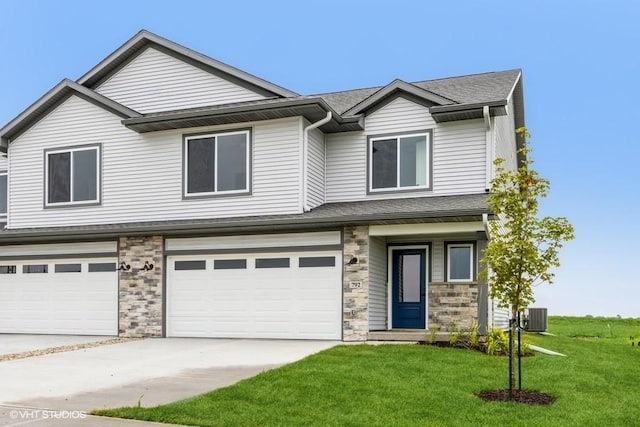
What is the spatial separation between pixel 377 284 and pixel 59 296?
30.2 feet

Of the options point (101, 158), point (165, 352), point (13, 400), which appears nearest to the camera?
point (13, 400)

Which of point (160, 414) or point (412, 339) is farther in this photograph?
point (412, 339)

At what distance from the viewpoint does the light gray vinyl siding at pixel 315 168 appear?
17.2 metres

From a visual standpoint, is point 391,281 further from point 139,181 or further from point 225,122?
point 139,181

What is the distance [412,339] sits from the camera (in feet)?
49.2

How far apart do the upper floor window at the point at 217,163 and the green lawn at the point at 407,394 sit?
606 cm

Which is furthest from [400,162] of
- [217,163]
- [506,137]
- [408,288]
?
[217,163]

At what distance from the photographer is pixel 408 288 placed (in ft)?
55.8

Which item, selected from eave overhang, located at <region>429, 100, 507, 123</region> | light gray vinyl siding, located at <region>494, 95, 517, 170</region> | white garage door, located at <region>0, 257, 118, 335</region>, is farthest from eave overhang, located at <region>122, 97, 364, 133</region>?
white garage door, located at <region>0, 257, 118, 335</region>

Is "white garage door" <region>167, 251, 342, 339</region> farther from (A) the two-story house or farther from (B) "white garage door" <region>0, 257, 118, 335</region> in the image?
(B) "white garage door" <region>0, 257, 118, 335</region>

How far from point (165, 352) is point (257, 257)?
368 cm

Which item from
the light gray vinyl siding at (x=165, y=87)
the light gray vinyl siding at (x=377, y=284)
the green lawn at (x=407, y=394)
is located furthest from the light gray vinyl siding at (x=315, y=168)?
the green lawn at (x=407, y=394)

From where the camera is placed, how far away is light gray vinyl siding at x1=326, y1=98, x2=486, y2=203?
16500 millimetres

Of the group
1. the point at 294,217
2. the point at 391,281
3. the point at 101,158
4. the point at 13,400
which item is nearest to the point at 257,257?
the point at 294,217
